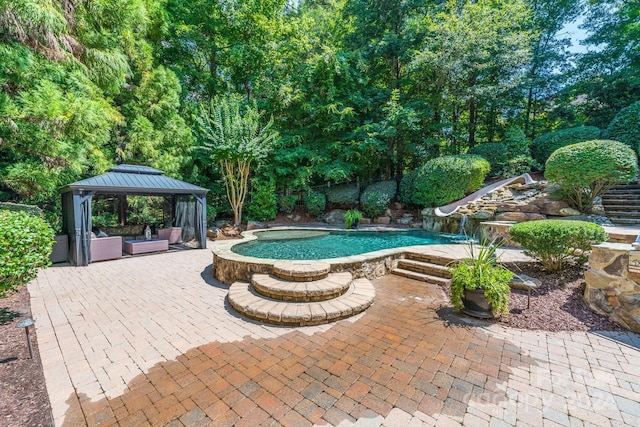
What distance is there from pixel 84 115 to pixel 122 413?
21.7 ft

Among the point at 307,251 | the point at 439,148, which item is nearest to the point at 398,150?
the point at 439,148

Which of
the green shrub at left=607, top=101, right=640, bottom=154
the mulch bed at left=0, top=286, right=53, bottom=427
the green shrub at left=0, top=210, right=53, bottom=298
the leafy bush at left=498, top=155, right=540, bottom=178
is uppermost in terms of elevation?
the green shrub at left=607, top=101, right=640, bottom=154

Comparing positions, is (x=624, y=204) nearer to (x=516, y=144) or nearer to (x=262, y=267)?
(x=516, y=144)

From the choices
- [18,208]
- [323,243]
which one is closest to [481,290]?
[323,243]

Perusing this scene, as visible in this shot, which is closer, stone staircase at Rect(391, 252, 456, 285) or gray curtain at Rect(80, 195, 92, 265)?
stone staircase at Rect(391, 252, 456, 285)

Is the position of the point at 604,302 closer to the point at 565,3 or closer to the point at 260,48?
the point at 260,48

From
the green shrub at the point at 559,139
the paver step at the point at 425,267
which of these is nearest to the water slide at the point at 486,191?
the green shrub at the point at 559,139

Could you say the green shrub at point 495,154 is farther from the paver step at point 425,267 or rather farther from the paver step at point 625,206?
the paver step at point 425,267

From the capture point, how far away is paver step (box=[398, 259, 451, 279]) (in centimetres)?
468

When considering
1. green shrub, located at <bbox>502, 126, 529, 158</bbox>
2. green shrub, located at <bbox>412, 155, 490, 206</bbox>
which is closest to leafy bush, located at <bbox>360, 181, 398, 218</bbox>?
green shrub, located at <bbox>412, 155, 490, 206</bbox>

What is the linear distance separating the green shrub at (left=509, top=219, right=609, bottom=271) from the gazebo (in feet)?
26.5

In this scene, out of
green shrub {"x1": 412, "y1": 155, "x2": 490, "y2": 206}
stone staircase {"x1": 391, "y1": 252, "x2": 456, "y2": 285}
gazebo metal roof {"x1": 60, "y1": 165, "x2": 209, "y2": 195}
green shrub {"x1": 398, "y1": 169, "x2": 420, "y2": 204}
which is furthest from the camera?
green shrub {"x1": 398, "y1": 169, "x2": 420, "y2": 204}

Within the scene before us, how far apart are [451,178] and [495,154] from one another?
11.0ft

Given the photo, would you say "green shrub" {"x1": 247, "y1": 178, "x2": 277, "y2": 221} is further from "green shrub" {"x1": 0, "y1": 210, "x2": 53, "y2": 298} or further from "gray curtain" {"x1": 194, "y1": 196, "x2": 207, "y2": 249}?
"green shrub" {"x1": 0, "y1": 210, "x2": 53, "y2": 298}
